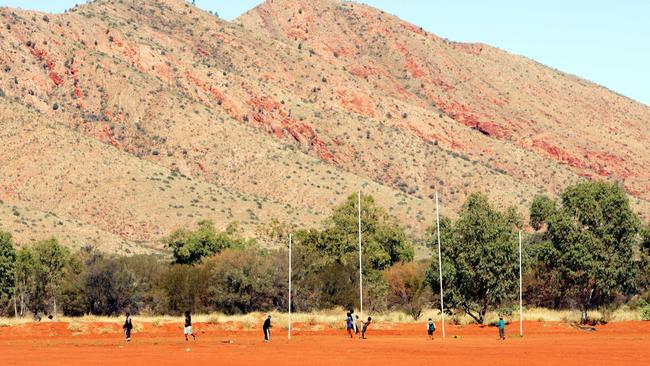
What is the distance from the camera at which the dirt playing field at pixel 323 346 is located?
46.2 m

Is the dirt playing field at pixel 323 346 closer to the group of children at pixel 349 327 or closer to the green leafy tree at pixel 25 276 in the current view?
the group of children at pixel 349 327

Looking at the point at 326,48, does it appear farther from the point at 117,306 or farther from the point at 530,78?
the point at 117,306

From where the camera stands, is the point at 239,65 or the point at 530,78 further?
the point at 530,78

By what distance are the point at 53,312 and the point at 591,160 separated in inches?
3823

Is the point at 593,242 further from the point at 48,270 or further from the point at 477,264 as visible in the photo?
the point at 48,270

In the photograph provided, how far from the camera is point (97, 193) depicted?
11869 centimetres

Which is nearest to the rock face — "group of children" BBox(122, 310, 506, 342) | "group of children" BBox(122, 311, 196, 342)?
"group of children" BBox(122, 311, 196, 342)

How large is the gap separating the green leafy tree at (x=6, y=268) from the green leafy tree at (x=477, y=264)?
30540 mm

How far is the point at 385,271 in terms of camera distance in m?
92.0

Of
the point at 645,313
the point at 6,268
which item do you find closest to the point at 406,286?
the point at 645,313

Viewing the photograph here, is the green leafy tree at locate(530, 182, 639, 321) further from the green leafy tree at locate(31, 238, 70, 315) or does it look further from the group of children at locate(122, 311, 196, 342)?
the green leafy tree at locate(31, 238, 70, 315)

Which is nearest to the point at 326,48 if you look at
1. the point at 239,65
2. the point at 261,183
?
the point at 239,65

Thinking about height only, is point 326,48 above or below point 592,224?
above

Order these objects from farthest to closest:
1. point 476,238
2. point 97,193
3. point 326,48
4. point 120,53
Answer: point 326,48 → point 120,53 → point 97,193 → point 476,238
